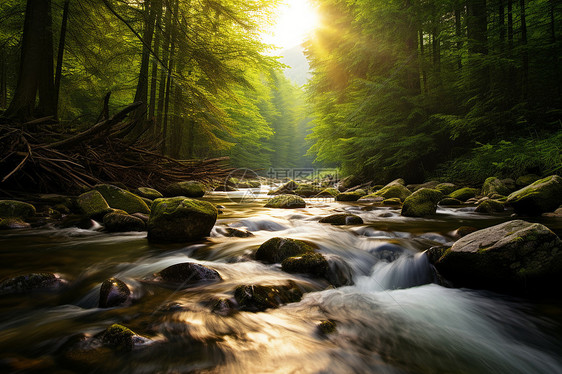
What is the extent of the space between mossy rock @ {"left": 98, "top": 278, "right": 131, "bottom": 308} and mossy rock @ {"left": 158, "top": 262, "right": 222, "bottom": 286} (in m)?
0.35

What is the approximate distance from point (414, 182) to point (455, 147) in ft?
5.78

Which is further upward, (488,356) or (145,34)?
(145,34)

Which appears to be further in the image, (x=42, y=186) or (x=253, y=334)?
(x=42, y=186)

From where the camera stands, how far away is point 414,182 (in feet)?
32.4

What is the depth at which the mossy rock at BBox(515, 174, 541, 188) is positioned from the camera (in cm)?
606

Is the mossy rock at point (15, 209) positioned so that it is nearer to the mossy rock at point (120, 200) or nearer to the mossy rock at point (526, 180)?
the mossy rock at point (120, 200)

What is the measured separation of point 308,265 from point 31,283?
198cm

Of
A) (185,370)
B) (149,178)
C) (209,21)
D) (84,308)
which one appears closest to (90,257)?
(84,308)

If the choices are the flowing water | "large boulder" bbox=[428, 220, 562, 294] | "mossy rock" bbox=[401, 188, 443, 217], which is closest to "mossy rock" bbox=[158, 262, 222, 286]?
the flowing water

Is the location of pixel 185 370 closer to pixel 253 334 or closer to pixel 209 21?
pixel 253 334

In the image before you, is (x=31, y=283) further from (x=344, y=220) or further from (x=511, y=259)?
(x=344, y=220)

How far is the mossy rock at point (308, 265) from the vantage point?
2256 millimetres

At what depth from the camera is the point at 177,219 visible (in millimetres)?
3029

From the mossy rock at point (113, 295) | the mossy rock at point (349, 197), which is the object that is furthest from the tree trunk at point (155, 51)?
the mossy rock at point (349, 197)
